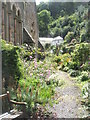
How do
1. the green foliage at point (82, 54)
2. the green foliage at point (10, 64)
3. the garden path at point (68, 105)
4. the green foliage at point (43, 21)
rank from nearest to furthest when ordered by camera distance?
1. the garden path at point (68, 105)
2. the green foliage at point (10, 64)
3. the green foliage at point (82, 54)
4. the green foliage at point (43, 21)

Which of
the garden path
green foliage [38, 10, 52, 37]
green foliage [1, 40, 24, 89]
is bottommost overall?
the garden path

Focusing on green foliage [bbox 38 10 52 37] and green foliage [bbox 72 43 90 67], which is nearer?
green foliage [bbox 72 43 90 67]

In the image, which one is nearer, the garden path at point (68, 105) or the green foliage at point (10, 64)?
the garden path at point (68, 105)

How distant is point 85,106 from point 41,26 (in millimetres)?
40443

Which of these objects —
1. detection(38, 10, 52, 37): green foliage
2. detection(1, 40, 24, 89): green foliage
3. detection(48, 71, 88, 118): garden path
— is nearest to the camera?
detection(48, 71, 88, 118): garden path

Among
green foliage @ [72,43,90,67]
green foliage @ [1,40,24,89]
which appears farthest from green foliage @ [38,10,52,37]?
green foliage @ [1,40,24,89]

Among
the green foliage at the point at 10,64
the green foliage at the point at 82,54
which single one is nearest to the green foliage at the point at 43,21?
the green foliage at the point at 82,54

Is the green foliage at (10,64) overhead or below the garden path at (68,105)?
overhead

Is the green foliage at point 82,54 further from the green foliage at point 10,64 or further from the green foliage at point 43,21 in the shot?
the green foliage at point 43,21

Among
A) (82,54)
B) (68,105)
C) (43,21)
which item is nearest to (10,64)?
(68,105)

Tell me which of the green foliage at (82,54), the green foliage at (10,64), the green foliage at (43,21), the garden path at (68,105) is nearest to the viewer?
the garden path at (68,105)

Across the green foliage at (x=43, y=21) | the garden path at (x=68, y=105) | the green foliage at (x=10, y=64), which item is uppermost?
the green foliage at (x=43, y=21)

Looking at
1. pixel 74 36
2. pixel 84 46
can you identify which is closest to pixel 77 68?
pixel 84 46

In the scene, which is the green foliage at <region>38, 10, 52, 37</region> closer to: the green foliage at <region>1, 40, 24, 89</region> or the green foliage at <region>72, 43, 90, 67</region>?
the green foliage at <region>72, 43, 90, 67</region>
